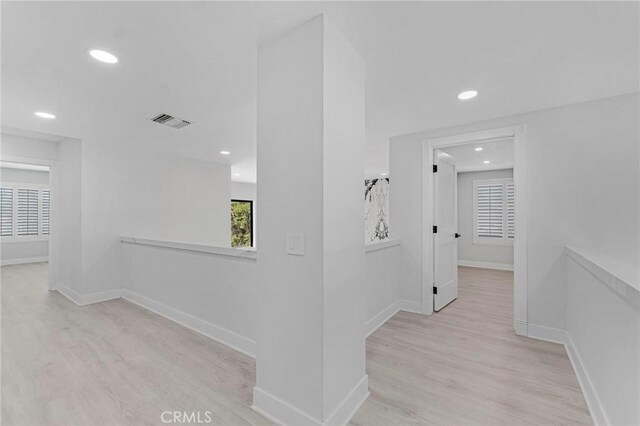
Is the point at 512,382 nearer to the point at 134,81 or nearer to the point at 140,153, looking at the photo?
the point at 134,81

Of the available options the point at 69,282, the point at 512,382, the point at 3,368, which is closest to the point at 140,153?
the point at 69,282

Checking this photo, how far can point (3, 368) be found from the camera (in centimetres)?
227

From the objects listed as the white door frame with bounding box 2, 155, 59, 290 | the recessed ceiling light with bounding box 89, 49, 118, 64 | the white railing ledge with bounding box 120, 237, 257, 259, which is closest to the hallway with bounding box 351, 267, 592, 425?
the white railing ledge with bounding box 120, 237, 257, 259

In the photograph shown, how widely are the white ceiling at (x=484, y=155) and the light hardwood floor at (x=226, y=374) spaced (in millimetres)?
2558

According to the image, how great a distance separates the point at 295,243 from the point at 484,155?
15.8 ft

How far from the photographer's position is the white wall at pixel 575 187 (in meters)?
2.46

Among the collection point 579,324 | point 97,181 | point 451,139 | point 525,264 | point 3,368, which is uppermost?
point 451,139

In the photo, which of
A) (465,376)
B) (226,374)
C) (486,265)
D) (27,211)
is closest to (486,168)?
(486,265)

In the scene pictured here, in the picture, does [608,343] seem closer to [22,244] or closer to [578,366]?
[578,366]

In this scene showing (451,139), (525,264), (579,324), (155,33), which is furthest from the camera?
(451,139)

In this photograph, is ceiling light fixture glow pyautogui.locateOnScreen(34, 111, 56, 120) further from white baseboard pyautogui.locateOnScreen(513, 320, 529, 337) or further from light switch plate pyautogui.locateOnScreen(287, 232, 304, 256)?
white baseboard pyautogui.locateOnScreen(513, 320, 529, 337)

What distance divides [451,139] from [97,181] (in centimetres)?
471

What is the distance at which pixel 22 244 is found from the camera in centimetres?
704

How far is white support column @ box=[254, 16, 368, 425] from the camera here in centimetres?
155
